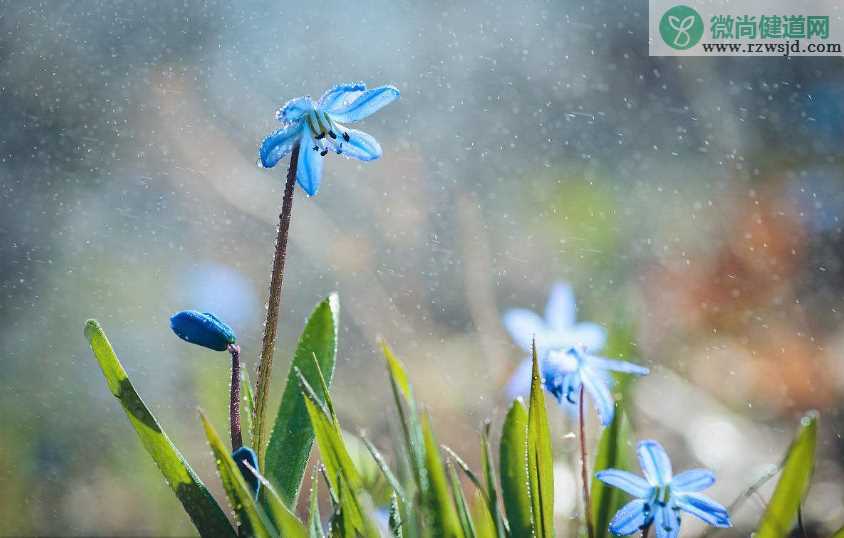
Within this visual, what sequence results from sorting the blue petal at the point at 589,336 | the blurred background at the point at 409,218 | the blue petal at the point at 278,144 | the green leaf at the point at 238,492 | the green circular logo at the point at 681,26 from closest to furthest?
1. the green leaf at the point at 238,492
2. the blue petal at the point at 278,144
3. the blue petal at the point at 589,336
4. the blurred background at the point at 409,218
5. the green circular logo at the point at 681,26

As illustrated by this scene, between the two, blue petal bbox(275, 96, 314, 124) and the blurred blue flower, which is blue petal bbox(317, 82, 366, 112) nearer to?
blue petal bbox(275, 96, 314, 124)

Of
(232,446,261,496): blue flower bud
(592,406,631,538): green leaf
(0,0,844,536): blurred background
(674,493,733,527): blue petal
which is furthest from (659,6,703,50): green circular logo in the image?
(232,446,261,496): blue flower bud

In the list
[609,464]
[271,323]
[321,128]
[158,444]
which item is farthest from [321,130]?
[609,464]

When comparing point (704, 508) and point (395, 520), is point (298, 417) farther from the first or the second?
point (704, 508)

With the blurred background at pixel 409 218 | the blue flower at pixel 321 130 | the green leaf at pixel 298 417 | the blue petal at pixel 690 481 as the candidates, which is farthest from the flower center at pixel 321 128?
the blurred background at pixel 409 218

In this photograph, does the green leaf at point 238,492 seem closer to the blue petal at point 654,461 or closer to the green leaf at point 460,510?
the green leaf at point 460,510

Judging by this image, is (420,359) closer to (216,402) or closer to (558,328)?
(216,402)
